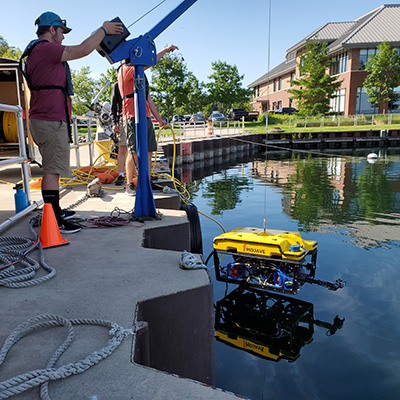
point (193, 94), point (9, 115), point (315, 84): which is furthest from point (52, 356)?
point (193, 94)

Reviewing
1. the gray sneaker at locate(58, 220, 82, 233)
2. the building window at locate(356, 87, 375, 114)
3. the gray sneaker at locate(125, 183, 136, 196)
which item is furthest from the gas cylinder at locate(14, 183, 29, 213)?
the building window at locate(356, 87, 375, 114)

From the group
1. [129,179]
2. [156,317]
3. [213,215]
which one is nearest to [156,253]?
[156,317]

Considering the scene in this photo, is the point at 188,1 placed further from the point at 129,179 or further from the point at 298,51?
the point at 298,51

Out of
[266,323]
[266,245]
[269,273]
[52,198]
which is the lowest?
[266,323]

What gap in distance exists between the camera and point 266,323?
416 cm

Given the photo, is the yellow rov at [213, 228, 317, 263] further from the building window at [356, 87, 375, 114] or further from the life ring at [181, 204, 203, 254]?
the building window at [356, 87, 375, 114]

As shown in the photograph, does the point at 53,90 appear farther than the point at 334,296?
No

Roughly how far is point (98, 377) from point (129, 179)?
439 centimetres

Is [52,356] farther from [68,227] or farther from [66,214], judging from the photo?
[66,214]

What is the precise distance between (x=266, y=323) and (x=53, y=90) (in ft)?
10.6

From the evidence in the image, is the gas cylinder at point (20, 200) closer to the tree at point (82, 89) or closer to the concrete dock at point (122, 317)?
the concrete dock at point (122, 317)

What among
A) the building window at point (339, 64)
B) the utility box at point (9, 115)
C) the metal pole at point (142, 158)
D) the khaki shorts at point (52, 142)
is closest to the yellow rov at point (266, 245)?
the metal pole at point (142, 158)

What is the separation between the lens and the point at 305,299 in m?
4.68

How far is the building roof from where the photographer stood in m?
42.0
